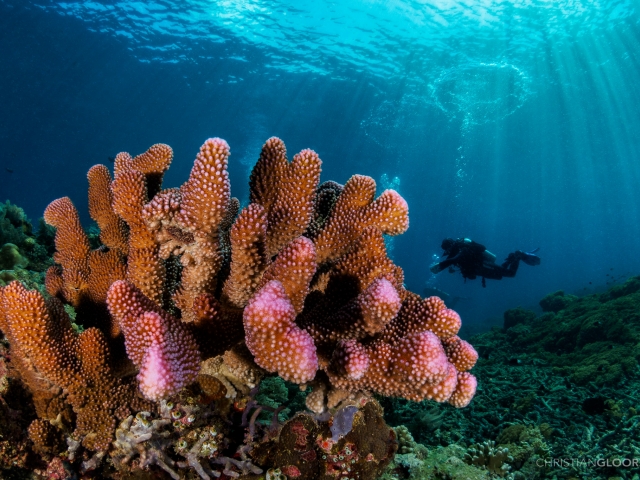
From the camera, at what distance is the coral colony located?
5.92 feet

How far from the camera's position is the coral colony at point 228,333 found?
5.92ft

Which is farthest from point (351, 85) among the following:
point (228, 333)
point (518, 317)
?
point (228, 333)

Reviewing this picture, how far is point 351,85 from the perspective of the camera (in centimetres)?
4766

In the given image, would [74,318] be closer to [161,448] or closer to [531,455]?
[161,448]

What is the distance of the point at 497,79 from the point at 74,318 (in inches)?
2176

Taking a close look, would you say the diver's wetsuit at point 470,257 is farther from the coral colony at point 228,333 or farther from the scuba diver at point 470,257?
the coral colony at point 228,333

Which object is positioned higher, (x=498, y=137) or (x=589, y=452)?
(x=589, y=452)

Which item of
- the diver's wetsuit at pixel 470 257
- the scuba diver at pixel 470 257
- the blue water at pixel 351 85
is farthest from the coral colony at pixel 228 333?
the blue water at pixel 351 85

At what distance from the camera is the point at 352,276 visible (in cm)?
240

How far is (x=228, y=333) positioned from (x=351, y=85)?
50.7 metres

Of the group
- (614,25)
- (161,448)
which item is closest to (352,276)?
(161,448)

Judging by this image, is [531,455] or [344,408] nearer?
[344,408]

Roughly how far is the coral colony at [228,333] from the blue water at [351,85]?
3794 cm

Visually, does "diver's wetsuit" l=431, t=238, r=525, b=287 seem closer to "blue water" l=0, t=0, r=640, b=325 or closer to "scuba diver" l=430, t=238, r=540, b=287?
"scuba diver" l=430, t=238, r=540, b=287
